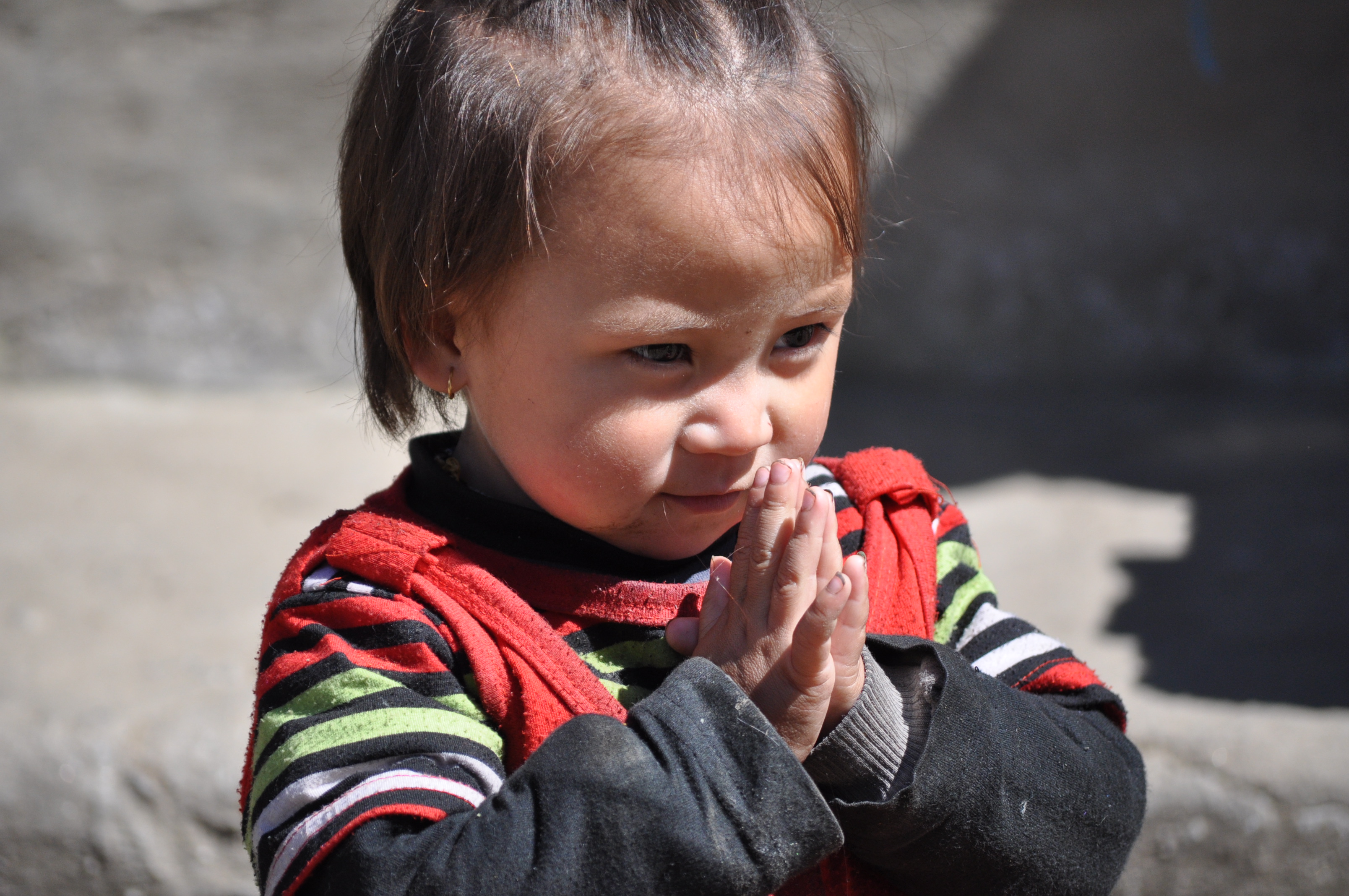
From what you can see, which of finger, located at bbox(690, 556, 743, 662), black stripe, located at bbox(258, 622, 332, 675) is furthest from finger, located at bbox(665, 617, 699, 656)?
black stripe, located at bbox(258, 622, 332, 675)

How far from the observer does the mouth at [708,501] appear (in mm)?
1160

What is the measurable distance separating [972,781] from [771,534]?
296mm

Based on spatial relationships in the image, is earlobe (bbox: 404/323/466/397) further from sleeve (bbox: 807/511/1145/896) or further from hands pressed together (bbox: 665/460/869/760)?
sleeve (bbox: 807/511/1145/896)

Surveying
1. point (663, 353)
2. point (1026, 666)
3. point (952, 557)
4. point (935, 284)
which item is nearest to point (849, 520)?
point (952, 557)

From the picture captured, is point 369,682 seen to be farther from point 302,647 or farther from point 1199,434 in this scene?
point 1199,434

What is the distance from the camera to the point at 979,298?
4.57 meters

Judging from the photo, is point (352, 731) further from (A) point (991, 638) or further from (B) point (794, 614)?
(A) point (991, 638)

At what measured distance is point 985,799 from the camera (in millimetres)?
1118

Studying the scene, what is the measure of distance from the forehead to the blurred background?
2.52 meters

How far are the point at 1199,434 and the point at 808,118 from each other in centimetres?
345

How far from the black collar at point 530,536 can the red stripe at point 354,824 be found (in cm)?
30

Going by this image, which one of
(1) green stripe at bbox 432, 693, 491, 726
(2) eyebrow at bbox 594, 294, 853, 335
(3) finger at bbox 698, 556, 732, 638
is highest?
(2) eyebrow at bbox 594, 294, 853, 335

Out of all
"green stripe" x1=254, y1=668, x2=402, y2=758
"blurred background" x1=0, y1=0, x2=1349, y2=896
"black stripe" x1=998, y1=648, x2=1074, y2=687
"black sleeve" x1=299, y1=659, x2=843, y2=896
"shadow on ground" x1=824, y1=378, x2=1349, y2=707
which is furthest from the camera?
"blurred background" x1=0, y1=0, x2=1349, y2=896

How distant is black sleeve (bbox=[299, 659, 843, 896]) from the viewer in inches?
37.0
